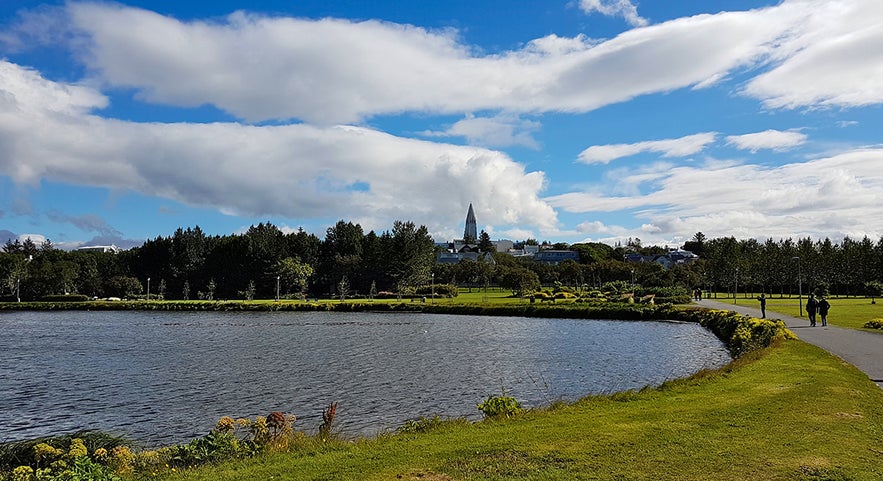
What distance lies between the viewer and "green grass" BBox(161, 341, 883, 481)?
364 inches

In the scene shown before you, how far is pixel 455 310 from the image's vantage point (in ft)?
251

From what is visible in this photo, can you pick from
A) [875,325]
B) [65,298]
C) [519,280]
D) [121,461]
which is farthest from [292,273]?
[121,461]

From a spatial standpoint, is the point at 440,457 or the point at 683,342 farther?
the point at 683,342

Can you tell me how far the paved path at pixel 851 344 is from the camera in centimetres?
1994

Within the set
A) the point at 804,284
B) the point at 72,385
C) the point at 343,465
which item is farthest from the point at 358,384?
the point at 804,284

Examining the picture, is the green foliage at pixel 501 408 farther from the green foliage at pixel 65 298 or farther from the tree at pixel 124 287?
the tree at pixel 124 287

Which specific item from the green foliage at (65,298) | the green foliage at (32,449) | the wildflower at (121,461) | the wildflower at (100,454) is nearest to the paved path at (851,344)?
the wildflower at (121,461)

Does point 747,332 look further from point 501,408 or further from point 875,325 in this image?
point 501,408

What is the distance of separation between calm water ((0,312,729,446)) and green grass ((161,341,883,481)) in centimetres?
577

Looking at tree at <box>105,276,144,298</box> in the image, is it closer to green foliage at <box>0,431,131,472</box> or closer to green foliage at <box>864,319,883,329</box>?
green foliage at <box>864,319,883,329</box>

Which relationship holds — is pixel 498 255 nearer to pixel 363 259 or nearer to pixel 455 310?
pixel 363 259

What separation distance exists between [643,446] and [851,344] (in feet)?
68.5

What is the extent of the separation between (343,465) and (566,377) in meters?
17.0

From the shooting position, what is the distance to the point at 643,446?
34.7 ft
